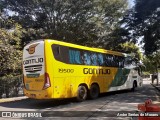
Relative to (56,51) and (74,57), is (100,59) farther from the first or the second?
(56,51)

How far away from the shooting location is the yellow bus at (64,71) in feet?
45.8

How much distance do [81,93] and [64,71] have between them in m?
2.07

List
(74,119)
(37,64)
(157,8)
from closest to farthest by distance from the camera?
(74,119) → (37,64) → (157,8)

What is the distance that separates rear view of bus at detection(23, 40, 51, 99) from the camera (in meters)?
13.9

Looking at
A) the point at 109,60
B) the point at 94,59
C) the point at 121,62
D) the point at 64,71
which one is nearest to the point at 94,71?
the point at 94,59

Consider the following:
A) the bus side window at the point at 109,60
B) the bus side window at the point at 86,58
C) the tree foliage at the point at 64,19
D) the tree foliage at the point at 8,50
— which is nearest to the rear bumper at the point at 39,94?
the bus side window at the point at 86,58

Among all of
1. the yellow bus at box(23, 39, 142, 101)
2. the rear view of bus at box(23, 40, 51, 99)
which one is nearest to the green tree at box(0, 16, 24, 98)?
the yellow bus at box(23, 39, 142, 101)

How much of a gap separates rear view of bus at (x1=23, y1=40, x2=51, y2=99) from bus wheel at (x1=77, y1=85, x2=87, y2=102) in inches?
104

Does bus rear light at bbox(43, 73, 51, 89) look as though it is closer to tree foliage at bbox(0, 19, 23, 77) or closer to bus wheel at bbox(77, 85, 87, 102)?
Result: bus wheel at bbox(77, 85, 87, 102)

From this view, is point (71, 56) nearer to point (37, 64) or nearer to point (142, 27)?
point (37, 64)

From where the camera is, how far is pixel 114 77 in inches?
790

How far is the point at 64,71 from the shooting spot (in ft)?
48.5

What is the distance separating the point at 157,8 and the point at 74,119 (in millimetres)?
11848

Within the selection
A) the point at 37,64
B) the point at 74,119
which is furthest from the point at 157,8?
the point at 74,119
